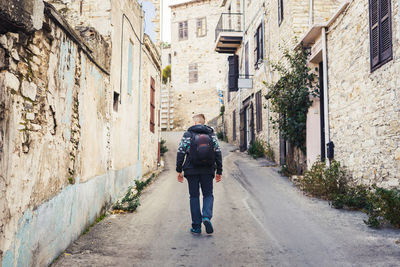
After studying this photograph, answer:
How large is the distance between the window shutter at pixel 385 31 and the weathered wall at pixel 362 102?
11cm

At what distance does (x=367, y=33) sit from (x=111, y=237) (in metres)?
5.26

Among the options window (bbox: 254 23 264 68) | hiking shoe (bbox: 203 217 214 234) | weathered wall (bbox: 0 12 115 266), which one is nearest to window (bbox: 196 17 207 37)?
window (bbox: 254 23 264 68)

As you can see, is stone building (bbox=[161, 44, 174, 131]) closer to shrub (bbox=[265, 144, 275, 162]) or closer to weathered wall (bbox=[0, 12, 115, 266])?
shrub (bbox=[265, 144, 275, 162])

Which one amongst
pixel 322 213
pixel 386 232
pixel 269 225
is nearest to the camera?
pixel 386 232

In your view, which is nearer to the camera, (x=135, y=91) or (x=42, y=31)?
(x=42, y=31)

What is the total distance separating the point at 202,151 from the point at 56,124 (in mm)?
1779

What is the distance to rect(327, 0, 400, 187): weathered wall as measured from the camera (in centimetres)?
503

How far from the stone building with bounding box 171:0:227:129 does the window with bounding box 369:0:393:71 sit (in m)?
19.9

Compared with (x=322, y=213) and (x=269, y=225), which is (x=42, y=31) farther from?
(x=322, y=213)

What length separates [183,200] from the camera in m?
6.69

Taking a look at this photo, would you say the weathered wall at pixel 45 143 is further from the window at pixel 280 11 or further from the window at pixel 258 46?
the window at pixel 258 46

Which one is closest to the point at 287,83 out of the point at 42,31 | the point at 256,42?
the point at 256,42

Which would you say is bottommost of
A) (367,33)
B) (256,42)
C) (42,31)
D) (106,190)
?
(106,190)

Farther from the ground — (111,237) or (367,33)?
(367,33)
